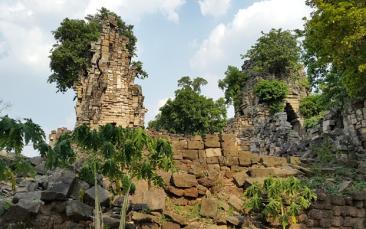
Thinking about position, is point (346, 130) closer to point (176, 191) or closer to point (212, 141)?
point (212, 141)

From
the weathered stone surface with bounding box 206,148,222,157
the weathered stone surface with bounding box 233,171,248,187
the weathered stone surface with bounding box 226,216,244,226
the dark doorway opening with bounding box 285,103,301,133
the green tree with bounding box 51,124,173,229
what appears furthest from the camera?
the dark doorway opening with bounding box 285,103,301,133

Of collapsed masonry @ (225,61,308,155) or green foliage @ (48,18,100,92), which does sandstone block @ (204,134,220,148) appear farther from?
green foliage @ (48,18,100,92)

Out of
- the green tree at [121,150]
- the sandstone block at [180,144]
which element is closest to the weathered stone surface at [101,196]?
the green tree at [121,150]

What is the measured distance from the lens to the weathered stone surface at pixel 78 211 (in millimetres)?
7202

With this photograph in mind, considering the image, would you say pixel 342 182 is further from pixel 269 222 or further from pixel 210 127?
pixel 210 127

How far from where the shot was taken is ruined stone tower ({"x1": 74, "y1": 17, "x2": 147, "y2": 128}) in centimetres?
1417

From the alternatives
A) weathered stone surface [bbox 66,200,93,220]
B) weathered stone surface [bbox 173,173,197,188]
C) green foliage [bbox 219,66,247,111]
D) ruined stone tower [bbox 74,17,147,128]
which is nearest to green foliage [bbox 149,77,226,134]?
green foliage [bbox 219,66,247,111]

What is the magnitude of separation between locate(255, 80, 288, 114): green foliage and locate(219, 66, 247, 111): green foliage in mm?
2038

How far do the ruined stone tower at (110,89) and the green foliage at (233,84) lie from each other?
14.1 metres

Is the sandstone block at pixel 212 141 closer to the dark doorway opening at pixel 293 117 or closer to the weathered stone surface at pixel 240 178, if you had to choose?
the weathered stone surface at pixel 240 178

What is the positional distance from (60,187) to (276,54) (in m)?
22.7

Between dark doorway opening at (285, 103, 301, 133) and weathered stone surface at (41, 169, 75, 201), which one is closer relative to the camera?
weathered stone surface at (41, 169, 75, 201)

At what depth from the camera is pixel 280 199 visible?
8891mm

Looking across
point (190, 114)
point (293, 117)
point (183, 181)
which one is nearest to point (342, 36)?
point (183, 181)
